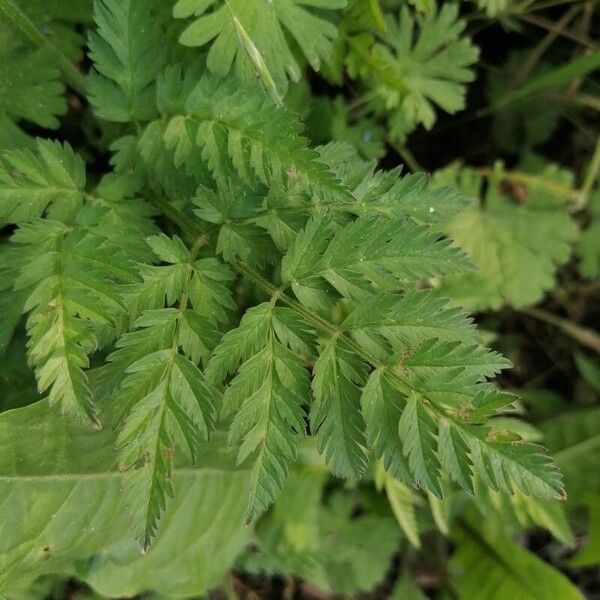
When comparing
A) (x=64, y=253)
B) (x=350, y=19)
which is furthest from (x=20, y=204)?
(x=350, y=19)

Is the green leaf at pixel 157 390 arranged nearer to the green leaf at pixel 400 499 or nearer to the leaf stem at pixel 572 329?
the green leaf at pixel 400 499

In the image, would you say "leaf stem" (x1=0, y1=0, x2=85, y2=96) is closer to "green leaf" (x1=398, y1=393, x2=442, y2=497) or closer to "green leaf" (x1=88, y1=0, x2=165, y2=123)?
"green leaf" (x1=88, y1=0, x2=165, y2=123)

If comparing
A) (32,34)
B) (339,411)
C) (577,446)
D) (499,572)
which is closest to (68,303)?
(339,411)

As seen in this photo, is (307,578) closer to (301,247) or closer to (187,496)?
(187,496)

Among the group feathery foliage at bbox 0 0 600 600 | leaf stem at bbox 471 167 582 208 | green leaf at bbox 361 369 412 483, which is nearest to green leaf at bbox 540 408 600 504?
leaf stem at bbox 471 167 582 208

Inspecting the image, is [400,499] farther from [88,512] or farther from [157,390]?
[157,390]

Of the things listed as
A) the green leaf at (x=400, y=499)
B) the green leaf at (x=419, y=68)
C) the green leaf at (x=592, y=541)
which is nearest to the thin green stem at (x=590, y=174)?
the green leaf at (x=419, y=68)
